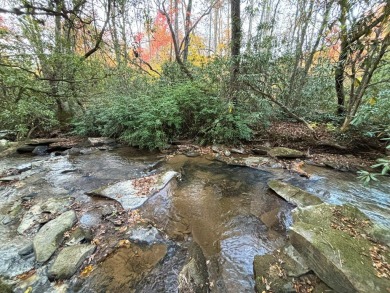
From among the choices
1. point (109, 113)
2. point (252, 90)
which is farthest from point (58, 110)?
point (252, 90)

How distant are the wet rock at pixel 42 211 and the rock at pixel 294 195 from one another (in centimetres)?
394

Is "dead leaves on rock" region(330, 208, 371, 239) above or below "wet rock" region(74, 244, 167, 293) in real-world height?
above

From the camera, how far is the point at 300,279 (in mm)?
2201

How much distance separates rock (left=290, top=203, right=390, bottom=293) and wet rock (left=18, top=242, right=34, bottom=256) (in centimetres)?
333

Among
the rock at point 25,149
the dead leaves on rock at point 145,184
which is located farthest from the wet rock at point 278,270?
the rock at point 25,149

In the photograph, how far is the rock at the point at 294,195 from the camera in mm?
3520

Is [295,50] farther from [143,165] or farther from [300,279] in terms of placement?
[300,279]

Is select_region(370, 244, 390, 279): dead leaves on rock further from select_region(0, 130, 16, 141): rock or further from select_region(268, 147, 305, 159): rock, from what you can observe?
select_region(0, 130, 16, 141): rock

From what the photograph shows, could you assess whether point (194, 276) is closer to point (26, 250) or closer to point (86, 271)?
point (86, 271)

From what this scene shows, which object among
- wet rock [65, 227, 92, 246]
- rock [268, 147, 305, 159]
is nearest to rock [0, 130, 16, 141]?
wet rock [65, 227, 92, 246]

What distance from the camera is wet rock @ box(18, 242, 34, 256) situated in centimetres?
258

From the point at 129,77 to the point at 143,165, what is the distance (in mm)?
5097

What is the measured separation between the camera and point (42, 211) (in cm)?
341

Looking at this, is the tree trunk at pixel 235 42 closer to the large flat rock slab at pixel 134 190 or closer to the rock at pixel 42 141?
the large flat rock slab at pixel 134 190
